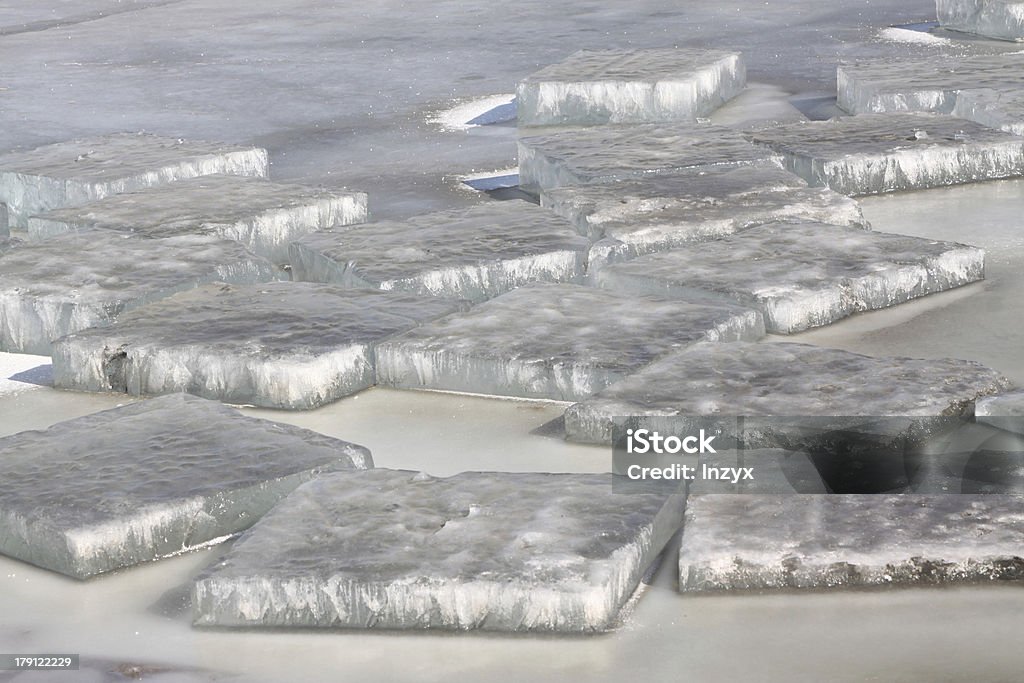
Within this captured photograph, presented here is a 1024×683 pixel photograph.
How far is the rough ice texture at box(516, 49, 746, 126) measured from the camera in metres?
4.94

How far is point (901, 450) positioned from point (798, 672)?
654 millimetres

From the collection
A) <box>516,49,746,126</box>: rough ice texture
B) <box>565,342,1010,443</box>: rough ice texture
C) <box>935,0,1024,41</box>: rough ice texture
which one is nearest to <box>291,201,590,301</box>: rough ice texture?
<box>565,342,1010,443</box>: rough ice texture

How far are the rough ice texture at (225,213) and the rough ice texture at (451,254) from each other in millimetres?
196

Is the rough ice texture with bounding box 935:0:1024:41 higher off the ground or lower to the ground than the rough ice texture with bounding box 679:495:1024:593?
higher

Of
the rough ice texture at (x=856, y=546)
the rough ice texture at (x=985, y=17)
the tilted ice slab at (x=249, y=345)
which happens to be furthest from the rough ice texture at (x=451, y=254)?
the rough ice texture at (x=985, y=17)

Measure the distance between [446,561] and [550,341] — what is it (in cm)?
86

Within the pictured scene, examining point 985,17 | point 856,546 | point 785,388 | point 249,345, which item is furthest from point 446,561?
point 985,17

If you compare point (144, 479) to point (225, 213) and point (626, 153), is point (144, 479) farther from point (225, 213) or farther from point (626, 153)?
point (626, 153)

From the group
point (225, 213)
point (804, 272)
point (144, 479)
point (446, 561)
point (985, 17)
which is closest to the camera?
point (446, 561)

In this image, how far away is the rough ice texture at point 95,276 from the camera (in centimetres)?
301

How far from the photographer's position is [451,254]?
3207mm

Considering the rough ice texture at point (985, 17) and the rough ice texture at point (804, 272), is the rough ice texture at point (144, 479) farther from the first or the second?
the rough ice texture at point (985, 17)

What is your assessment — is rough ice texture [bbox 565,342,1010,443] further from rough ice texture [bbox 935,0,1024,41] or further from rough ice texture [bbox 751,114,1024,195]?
rough ice texture [bbox 935,0,1024,41]

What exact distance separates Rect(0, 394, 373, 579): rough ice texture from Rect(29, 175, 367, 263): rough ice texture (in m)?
1.17
